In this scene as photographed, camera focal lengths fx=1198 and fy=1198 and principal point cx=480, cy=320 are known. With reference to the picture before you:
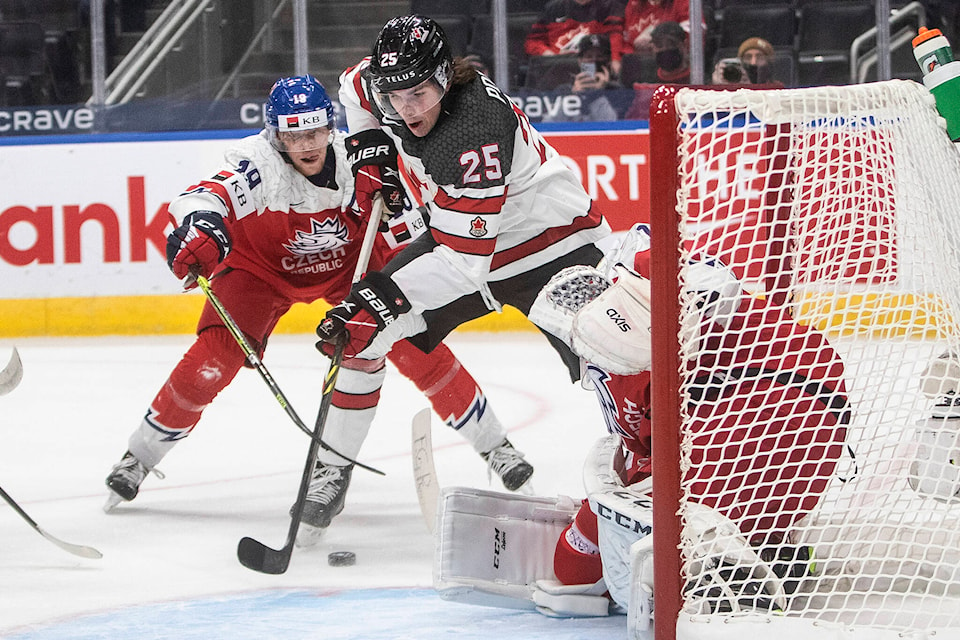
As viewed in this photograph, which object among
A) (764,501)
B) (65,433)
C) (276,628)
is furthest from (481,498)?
(65,433)

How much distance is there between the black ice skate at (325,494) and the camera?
2387 mm

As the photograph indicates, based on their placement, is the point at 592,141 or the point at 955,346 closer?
the point at 955,346

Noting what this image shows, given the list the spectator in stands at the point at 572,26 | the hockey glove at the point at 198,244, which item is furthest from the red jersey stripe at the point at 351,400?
the spectator in stands at the point at 572,26

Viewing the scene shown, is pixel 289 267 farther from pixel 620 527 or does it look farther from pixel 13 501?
pixel 620 527

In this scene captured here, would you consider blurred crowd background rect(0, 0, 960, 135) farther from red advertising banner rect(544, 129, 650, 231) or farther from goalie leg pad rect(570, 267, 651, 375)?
goalie leg pad rect(570, 267, 651, 375)

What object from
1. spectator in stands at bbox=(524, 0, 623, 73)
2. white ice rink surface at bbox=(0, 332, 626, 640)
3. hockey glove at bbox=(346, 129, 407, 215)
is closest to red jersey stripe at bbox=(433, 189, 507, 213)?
hockey glove at bbox=(346, 129, 407, 215)

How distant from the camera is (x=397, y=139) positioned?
245 centimetres

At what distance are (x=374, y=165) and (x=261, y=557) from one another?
2.87ft

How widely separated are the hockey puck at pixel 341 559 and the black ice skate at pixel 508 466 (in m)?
0.54

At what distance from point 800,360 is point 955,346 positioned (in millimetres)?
212

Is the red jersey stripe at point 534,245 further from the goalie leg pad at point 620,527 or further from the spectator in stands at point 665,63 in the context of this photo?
the spectator in stands at point 665,63

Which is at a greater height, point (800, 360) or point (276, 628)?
point (800, 360)

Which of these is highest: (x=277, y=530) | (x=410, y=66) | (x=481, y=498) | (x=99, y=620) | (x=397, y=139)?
(x=410, y=66)

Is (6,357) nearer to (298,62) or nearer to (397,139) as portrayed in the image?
(298,62)
